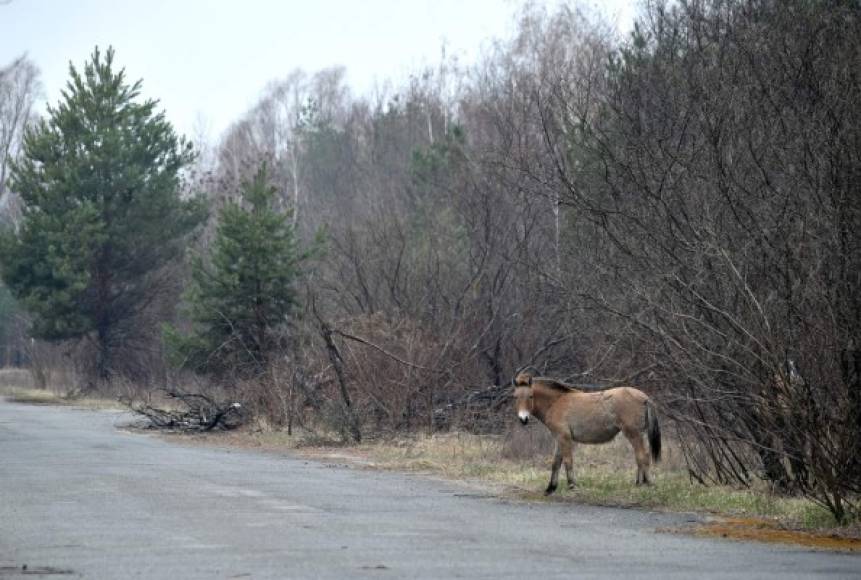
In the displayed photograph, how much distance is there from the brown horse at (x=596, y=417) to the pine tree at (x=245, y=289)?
21.1m

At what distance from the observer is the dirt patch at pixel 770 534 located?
1319cm

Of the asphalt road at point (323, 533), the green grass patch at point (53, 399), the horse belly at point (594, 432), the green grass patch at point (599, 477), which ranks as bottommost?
the asphalt road at point (323, 533)

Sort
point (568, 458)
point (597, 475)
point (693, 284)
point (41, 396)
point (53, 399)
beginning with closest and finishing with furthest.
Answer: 1. point (693, 284)
2. point (568, 458)
3. point (597, 475)
4. point (53, 399)
5. point (41, 396)

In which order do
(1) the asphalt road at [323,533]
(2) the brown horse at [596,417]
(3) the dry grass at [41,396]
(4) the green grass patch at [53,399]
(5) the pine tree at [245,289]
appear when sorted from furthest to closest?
1. (3) the dry grass at [41,396]
2. (4) the green grass patch at [53,399]
3. (5) the pine tree at [245,289]
4. (2) the brown horse at [596,417]
5. (1) the asphalt road at [323,533]

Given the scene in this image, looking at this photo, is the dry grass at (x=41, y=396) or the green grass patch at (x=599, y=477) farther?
the dry grass at (x=41, y=396)

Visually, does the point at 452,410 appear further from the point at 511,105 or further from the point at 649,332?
the point at 511,105

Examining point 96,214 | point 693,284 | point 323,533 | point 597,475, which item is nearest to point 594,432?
point 597,475

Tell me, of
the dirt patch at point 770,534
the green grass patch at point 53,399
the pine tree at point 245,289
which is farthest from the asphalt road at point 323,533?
the green grass patch at point 53,399

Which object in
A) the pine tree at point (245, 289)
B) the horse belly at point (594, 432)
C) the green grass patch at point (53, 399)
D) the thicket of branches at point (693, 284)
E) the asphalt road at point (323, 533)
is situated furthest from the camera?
the green grass patch at point (53, 399)

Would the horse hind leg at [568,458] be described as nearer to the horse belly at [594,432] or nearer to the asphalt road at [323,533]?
the horse belly at [594,432]

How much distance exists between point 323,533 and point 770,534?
414 centimetres

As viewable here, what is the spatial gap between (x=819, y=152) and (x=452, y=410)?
550 inches

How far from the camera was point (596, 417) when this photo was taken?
742 inches

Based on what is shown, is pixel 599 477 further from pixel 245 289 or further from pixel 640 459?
pixel 245 289
